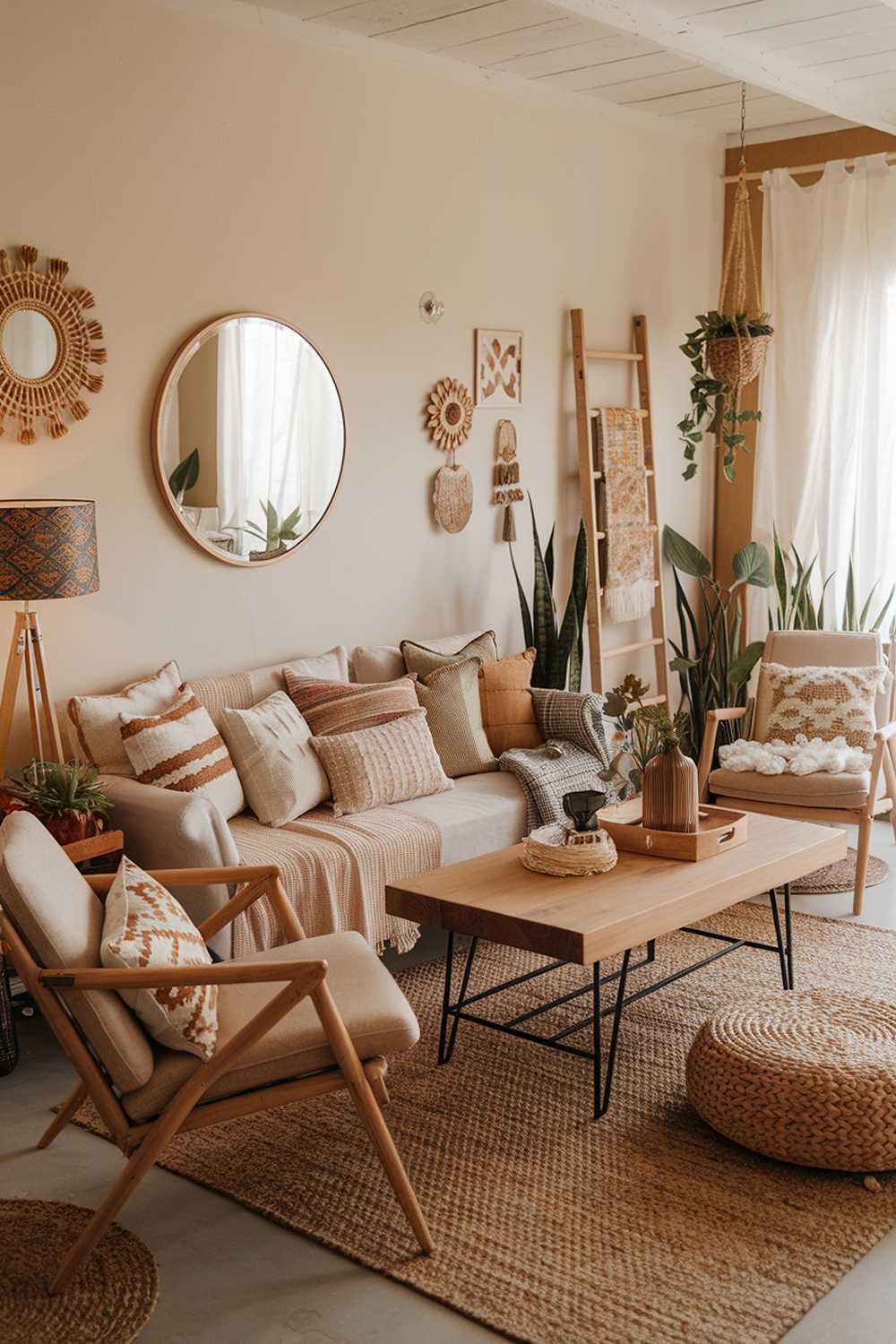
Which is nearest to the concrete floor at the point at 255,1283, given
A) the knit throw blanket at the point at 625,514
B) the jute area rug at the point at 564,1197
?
the jute area rug at the point at 564,1197

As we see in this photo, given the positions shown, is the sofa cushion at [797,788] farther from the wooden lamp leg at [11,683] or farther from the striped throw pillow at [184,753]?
the wooden lamp leg at [11,683]

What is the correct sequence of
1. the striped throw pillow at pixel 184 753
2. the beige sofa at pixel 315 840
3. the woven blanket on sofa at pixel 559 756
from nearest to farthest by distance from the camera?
the beige sofa at pixel 315 840 → the striped throw pillow at pixel 184 753 → the woven blanket on sofa at pixel 559 756

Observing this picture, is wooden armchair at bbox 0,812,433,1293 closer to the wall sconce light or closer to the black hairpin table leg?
the black hairpin table leg

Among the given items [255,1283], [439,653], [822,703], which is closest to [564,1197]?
[255,1283]

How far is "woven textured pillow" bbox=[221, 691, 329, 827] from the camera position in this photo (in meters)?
3.91

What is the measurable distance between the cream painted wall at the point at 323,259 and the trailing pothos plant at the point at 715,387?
0.20 meters

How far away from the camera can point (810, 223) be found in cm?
569

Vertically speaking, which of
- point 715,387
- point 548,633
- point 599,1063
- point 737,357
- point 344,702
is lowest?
point 599,1063

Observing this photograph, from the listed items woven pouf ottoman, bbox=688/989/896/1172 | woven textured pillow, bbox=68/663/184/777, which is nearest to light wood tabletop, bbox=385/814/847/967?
woven pouf ottoman, bbox=688/989/896/1172

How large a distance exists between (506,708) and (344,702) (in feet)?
2.19

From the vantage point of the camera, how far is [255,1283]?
7.95 ft

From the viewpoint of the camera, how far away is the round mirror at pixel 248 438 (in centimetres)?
409

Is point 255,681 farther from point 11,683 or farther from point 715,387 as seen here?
point 715,387

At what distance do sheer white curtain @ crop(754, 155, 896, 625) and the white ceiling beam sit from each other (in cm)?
50
